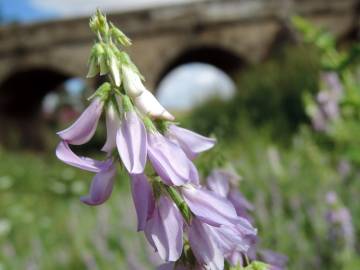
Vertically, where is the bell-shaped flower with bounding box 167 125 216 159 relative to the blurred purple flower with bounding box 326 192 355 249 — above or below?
above

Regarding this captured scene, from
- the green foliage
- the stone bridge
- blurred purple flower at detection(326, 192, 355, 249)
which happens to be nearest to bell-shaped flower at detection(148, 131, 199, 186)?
blurred purple flower at detection(326, 192, 355, 249)

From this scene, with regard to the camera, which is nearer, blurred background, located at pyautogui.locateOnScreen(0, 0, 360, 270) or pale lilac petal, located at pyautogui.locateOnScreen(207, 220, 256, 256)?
pale lilac petal, located at pyautogui.locateOnScreen(207, 220, 256, 256)

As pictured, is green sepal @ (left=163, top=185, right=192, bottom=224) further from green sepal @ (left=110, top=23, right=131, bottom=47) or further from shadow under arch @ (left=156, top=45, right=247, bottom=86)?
shadow under arch @ (left=156, top=45, right=247, bottom=86)

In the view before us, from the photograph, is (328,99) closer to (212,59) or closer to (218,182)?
(218,182)

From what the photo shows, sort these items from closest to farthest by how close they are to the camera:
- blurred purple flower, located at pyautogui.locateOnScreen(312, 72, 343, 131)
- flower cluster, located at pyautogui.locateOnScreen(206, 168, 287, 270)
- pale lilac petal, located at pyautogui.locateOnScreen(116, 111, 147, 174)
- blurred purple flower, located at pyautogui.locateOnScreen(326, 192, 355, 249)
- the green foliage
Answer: pale lilac petal, located at pyautogui.locateOnScreen(116, 111, 147, 174)
flower cluster, located at pyautogui.locateOnScreen(206, 168, 287, 270)
blurred purple flower, located at pyautogui.locateOnScreen(326, 192, 355, 249)
blurred purple flower, located at pyautogui.locateOnScreen(312, 72, 343, 131)
the green foliage

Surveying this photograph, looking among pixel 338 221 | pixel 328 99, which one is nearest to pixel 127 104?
pixel 338 221

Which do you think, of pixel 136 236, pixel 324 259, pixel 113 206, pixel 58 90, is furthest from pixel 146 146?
pixel 58 90

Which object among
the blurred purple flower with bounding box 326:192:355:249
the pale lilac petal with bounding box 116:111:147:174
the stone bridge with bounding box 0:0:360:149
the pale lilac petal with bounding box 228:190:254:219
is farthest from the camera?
the stone bridge with bounding box 0:0:360:149

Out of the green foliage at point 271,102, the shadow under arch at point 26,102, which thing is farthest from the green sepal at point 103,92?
the shadow under arch at point 26,102

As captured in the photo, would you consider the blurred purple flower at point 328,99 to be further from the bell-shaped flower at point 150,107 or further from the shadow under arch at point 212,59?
the shadow under arch at point 212,59
